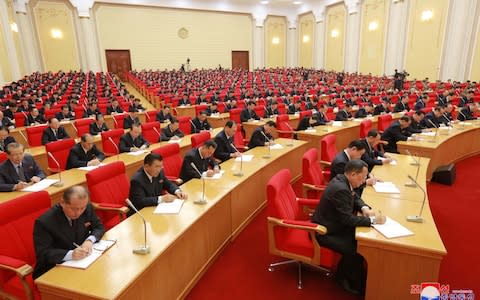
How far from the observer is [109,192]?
10.7ft

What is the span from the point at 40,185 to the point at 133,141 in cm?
179

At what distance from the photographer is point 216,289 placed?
2852 millimetres

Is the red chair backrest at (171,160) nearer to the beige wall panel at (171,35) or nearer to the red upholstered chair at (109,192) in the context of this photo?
the red upholstered chair at (109,192)

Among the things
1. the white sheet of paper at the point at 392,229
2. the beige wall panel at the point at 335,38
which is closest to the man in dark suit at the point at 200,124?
the white sheet of paper at the point at 392,229

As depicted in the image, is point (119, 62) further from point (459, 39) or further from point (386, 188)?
point (386, 188)

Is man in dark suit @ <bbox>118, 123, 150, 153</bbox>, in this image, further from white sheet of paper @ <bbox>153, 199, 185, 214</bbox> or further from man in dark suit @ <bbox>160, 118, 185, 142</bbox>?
white sheet of paper @ <bbox>153, 199, 185, 214</bbox>

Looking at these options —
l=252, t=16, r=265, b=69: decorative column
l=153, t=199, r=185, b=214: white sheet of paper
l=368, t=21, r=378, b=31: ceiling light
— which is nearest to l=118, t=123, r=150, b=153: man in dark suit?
l=153, t=199, r=185, b=214: white sheet of paper

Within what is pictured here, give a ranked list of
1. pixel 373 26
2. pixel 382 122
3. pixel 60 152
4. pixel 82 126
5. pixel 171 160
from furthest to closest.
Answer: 1. pixel 373 26
2. pixel 382 122
3. pixel 82 126
4. pixel 60 152
5. pixel 171 160

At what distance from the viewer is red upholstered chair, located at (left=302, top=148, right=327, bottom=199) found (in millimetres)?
3550

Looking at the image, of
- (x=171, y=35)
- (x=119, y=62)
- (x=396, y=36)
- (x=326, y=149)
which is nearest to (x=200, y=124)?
(x=326, y=149)

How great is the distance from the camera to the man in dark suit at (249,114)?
7616 millimetres

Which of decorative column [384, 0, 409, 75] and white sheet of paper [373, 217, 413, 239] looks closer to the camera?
white sheet of paper [373, 217, 413, 239]

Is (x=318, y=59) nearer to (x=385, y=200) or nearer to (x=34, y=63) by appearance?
(x=34, y=63)

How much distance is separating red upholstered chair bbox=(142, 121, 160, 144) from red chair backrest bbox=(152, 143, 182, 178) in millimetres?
1862
